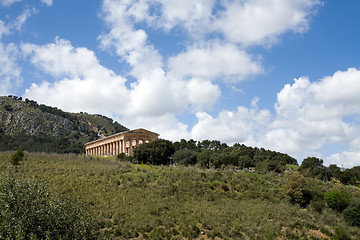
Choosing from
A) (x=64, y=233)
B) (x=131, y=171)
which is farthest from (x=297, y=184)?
(x=64, y=233)

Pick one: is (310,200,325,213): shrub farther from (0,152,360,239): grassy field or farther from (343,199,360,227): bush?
(343,199,360,227): bush

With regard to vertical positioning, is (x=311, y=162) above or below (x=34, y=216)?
above

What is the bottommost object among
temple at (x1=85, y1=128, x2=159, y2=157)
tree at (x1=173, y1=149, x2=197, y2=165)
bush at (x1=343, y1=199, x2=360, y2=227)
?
bush at (x1=343, y1=199, x2=360, y2=227)

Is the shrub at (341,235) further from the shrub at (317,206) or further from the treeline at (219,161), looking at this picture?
the treeline at (219,161)

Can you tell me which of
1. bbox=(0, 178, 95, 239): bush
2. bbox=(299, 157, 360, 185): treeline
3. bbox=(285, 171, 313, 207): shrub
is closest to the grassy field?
bbox=(285, 171, 313, 207): shrub

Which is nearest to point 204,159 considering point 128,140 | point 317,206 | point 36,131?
point 128,140

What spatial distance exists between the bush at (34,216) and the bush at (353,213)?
2898 centimetres

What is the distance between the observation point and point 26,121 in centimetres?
13388

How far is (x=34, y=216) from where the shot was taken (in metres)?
16.6

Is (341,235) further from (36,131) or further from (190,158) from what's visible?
(36,131)

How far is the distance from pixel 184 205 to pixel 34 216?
686 inches

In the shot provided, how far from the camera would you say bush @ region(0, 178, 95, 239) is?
1537 cm

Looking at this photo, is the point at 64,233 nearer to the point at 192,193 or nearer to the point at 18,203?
the point at 18,203

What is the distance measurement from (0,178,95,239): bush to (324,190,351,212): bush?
100 feet
